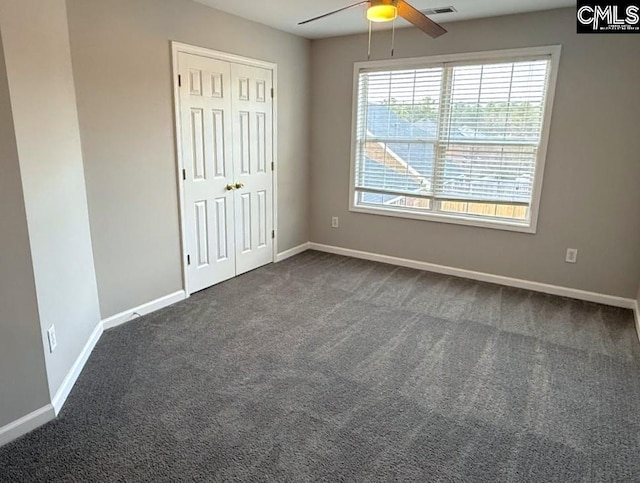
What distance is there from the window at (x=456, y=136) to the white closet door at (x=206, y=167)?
5.26 ft

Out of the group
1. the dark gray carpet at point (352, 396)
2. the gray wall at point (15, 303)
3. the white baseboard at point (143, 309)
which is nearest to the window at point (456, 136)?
the dark gray carpet at point (352, 396)

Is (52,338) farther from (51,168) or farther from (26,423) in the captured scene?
(51,168)

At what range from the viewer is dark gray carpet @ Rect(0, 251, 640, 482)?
1.91 meters

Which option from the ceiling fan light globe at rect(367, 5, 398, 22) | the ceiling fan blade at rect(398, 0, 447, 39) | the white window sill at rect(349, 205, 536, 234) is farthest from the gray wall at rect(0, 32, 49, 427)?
the white window sill at rect(349, 205, 536, 234)

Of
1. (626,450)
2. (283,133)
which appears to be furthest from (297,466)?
(283,133)

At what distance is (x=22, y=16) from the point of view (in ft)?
6.58

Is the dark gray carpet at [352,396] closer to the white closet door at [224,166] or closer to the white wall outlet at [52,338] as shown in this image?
the white wall outlet at [52,338]

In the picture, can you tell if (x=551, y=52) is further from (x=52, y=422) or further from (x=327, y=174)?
(x=52, y=422)

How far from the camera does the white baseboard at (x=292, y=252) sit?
16.2 ft

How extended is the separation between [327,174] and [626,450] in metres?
3.85

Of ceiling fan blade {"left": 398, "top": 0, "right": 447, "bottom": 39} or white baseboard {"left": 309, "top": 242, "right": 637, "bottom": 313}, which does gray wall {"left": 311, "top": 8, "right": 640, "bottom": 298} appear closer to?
white baseboard {"left": 309, "top": 242, "right": 637, "bottom": 313}

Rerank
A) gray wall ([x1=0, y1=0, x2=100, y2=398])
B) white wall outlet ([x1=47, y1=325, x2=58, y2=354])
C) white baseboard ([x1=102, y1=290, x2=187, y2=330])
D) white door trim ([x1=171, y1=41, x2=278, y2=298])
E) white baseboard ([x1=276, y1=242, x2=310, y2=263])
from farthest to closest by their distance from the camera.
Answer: white baseboard ([x1=276, y1=242, x2=310, y2=263]) → white door trim ([x1=171, y1=41, x2=278, y2=298]) → white baseboard ([x1=102, y1=290, x2=187, y2=330]) → white wall outlet ([x1=47, y1=325, x2=58, y2=354]) → gray wall ([x1=0, y1=0, x2=100, y2=398])

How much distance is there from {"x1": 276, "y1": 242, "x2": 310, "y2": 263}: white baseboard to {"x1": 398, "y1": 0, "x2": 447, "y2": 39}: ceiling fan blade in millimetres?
2910

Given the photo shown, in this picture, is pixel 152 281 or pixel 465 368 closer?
pixel 465 368
